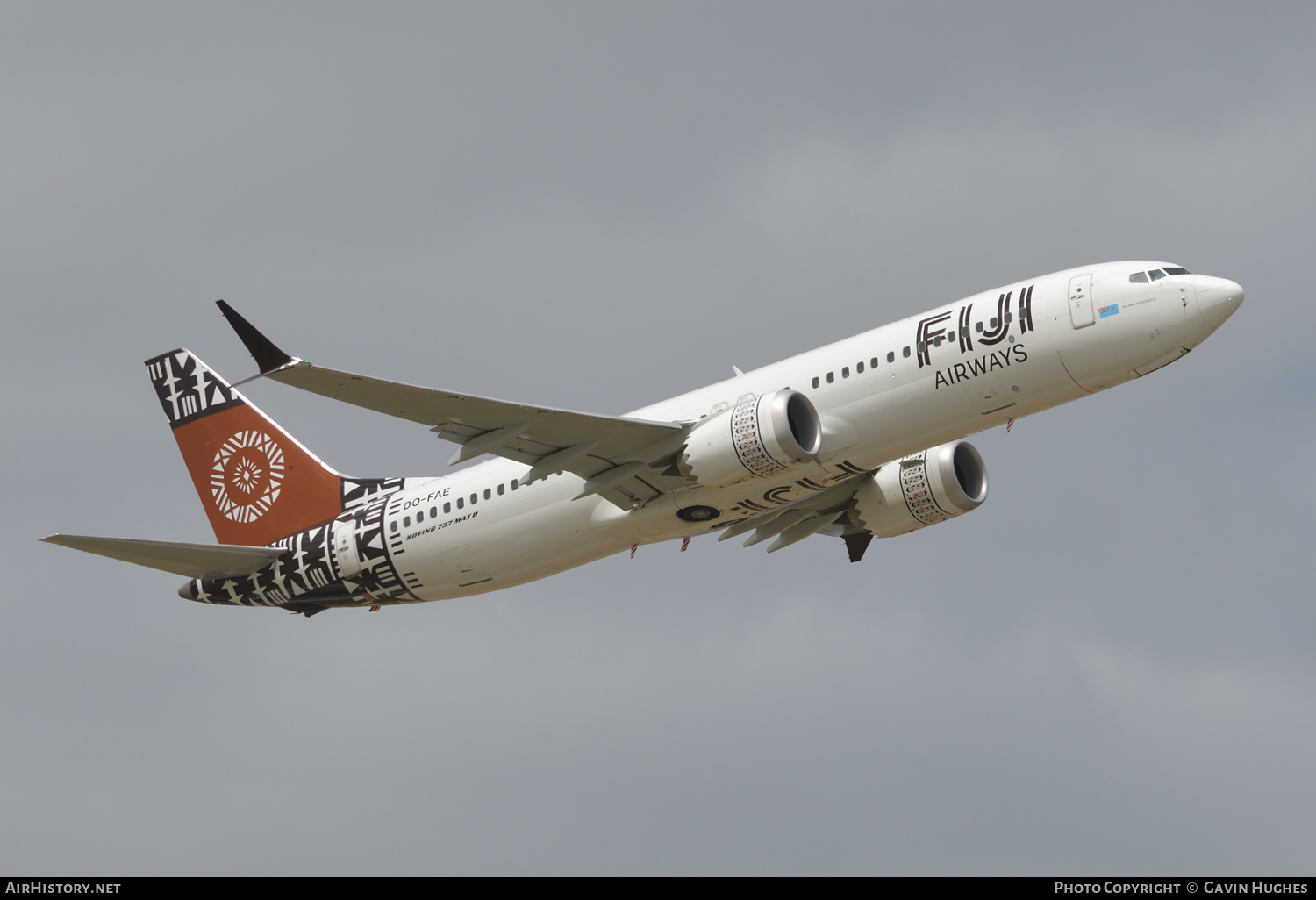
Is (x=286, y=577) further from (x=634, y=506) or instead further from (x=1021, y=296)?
(x=1021, y=296)

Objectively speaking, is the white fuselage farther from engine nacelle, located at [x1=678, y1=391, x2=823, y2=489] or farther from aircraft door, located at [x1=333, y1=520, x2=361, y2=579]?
aircraft door, located at [x1=333, y1=520, x2=361, y2=579]

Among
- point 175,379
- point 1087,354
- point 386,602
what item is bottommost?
point 386,602

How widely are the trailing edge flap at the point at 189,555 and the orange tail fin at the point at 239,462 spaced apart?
55.8 inches

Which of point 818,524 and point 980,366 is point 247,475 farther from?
point 980,366

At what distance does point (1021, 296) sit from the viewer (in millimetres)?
39344

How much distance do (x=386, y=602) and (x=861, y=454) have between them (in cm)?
1500

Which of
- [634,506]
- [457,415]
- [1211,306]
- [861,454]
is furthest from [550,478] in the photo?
[1211,306]

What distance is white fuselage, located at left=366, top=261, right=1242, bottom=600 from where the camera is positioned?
1508 inches

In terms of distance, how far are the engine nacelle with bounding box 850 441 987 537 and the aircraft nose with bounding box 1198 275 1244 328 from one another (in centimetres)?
961

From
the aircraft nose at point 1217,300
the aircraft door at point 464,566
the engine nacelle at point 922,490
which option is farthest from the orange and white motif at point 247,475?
Result: the aircraft nose at point 1217,300

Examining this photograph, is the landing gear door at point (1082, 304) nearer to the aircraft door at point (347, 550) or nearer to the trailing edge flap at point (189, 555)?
the aircraft door at point (347, 550)

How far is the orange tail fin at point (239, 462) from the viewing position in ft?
161

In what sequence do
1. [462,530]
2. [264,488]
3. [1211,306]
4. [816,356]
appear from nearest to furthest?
[1211,306]
[816,356]
[462,530]
[264,488]

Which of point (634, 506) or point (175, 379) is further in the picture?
point (175, 379)
